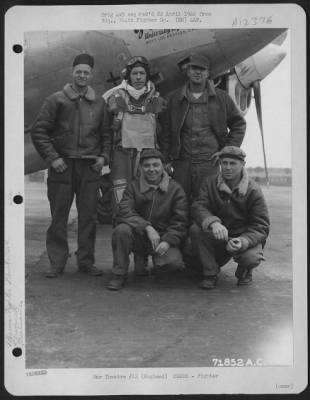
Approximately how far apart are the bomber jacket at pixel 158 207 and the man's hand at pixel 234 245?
0.14 meters

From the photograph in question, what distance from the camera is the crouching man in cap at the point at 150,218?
1.55 meters

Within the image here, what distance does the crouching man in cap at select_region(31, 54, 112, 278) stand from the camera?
5.09ft

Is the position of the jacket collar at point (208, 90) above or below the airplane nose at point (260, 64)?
below

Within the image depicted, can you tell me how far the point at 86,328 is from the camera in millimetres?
1467

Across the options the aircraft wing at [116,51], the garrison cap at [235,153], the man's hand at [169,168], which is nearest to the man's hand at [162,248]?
the man's hand at [169,168]

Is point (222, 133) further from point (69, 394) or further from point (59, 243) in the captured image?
point (69, 394)

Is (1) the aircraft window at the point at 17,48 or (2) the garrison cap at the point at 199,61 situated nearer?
(1) the aircraft window at the point at 17,48

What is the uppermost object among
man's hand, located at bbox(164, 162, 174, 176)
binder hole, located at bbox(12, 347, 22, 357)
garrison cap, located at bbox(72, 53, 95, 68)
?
garrison cap, located at bbox(72, 53, 95, 68)

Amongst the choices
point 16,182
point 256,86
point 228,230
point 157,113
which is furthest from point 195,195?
point 16,182

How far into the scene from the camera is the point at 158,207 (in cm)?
155

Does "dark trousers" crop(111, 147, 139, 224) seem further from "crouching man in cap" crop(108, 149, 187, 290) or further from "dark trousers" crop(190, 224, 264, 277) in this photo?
"dark trousers" crop(190, 224, 264, 277)

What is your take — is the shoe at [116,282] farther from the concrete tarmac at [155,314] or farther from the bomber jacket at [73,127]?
the bomber jacket at [73,127]

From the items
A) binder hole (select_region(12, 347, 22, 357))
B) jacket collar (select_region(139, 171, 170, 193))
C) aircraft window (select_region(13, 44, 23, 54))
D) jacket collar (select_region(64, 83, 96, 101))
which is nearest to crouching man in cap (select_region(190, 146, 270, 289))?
jacket collar (select_region(139, 171, 170, 193))

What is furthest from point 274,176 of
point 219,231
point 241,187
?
point 219,231
